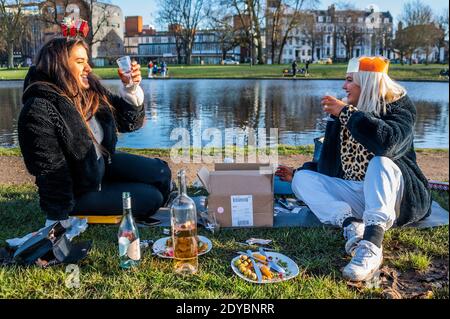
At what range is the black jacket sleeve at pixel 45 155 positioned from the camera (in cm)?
292

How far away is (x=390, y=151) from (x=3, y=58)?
61.0 meters

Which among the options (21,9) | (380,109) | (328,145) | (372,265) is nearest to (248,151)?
(328,145)

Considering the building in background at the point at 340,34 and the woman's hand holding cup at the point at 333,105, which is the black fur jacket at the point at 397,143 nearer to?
the woman's hand holding cup at the point at 333,105

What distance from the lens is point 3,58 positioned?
55312mm

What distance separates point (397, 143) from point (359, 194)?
49 cm

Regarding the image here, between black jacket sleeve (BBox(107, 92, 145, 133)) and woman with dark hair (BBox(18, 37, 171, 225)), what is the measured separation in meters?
0.04

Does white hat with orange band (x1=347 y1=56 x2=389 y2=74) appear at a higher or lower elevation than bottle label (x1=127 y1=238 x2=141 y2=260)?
higher

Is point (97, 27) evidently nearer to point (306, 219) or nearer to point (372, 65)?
point (306, 219)

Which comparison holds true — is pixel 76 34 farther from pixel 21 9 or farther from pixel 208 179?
pixel 21 9

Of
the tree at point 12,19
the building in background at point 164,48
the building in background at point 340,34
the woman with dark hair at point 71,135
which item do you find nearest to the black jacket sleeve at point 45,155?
the woman with dark hair at point 71,135

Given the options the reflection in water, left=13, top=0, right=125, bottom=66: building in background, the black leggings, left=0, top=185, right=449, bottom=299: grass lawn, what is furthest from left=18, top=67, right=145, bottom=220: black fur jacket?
left=13, top=0, right=125, bottom=66: building in background
